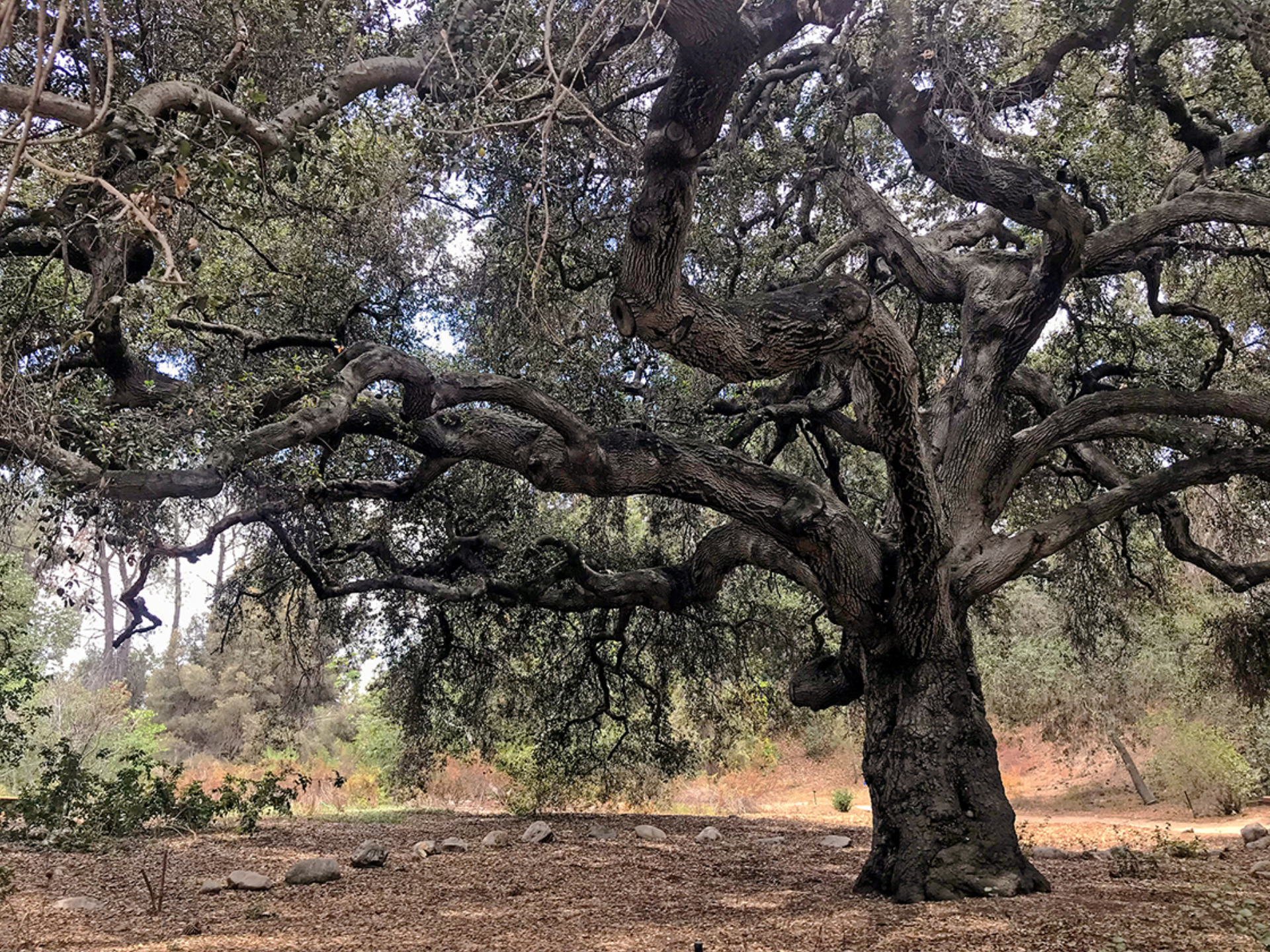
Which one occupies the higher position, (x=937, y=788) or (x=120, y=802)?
(x=937, y=788)

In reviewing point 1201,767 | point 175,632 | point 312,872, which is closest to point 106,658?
point 175,632

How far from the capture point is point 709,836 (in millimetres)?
9305

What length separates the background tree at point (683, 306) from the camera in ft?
15.5

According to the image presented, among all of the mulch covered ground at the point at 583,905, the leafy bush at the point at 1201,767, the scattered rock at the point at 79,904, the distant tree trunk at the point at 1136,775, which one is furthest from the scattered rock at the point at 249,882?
the distant tree trunk at the point at 1136,775

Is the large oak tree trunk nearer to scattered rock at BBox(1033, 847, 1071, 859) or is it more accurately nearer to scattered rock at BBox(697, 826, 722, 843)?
scattered rock at BBox(1033, 847, 1071, 859)

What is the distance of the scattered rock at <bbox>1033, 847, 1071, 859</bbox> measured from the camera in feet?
26.0

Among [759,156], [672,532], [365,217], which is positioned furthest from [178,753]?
[759,156]

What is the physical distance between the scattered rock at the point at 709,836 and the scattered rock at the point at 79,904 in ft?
18.1

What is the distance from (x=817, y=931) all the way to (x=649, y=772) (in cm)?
975

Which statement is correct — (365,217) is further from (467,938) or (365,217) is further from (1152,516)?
(1152,516)

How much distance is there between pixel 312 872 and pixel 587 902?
211 cm

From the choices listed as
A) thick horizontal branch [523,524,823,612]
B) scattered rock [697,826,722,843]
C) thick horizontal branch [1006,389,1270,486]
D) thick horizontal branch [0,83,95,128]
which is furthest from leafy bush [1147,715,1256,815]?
thick horizontal branch [0,83,95,128]

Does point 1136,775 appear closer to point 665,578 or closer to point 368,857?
point 665,578

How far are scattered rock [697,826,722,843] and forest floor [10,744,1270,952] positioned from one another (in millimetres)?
147
